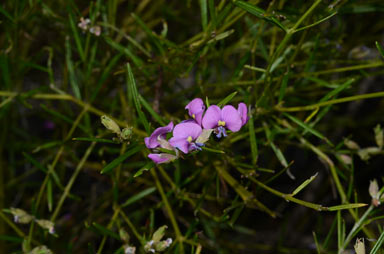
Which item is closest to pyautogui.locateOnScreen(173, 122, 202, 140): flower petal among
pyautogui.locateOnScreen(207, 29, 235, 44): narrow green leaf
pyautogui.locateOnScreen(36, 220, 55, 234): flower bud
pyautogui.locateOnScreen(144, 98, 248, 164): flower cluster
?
pyautogui.locateOnScreen(144, 98, 248, 164): flower cluster

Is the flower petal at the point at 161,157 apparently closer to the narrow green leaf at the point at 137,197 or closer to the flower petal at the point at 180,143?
the flower petal at the point at 180,143

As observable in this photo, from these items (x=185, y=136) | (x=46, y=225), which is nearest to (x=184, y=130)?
(x=185, y=136)

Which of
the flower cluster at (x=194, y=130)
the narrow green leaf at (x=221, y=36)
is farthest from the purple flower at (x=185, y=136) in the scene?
the narrow green leaf at (x=221, y=36)

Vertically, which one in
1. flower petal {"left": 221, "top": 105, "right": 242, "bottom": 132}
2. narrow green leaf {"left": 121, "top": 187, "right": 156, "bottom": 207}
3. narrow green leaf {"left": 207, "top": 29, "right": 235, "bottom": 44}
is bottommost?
narrow green leaf {"left": 121, "top": 187, "right": 156, "bottom": 207}

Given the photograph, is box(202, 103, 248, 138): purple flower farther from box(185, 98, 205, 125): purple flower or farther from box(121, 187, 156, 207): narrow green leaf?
box(121, 187, 156, 207): narrow green leaf

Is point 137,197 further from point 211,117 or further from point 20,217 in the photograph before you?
point 211,117

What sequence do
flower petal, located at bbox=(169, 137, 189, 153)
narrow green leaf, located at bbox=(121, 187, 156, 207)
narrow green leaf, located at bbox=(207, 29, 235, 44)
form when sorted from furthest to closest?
narrow green leaf, located at bbox=(121, 187, 156, 207), narrow green leaf, located at bbox=(207, 29, 235, 44), flower petal, located at bbox=(169, 137, 189, 153)

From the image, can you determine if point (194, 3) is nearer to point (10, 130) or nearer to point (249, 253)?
point (10, 130)

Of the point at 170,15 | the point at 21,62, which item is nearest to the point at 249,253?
the point at 170,15
